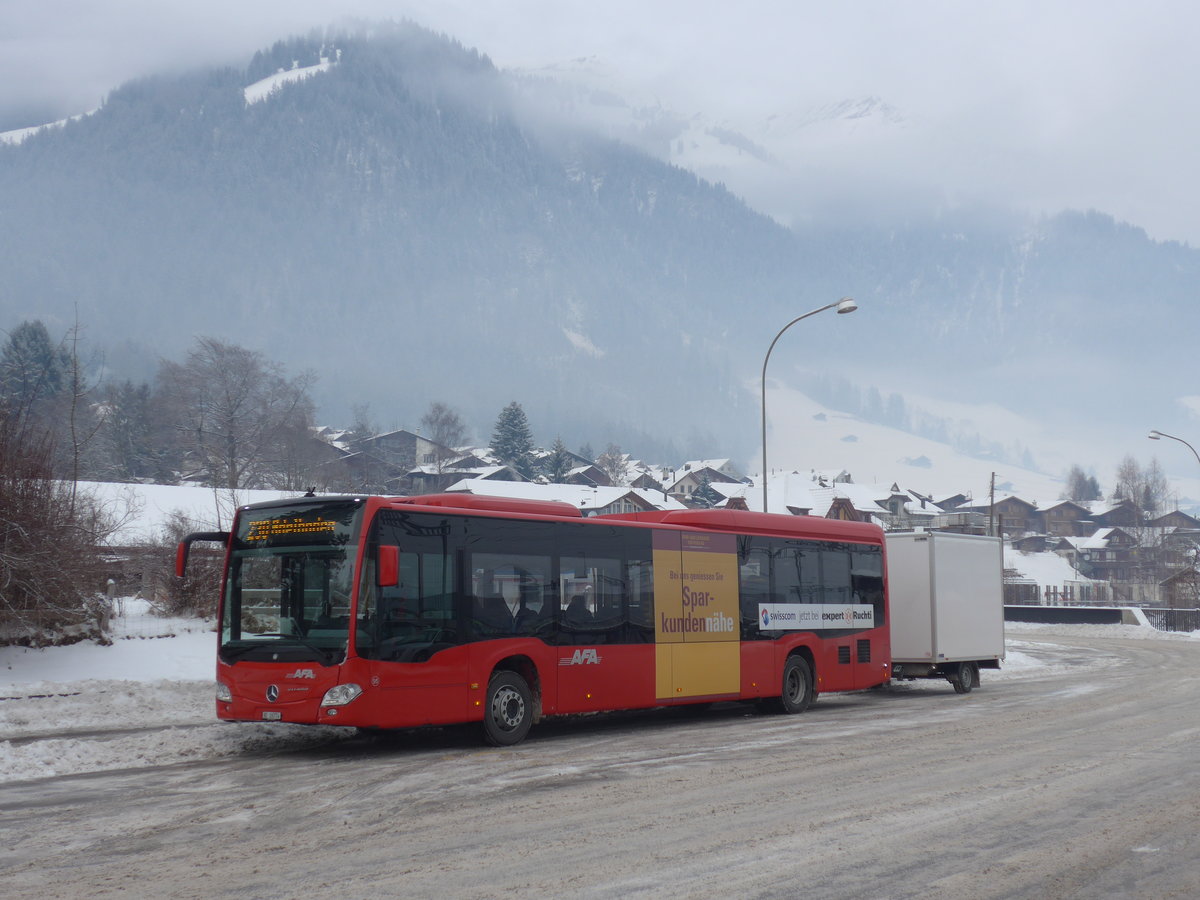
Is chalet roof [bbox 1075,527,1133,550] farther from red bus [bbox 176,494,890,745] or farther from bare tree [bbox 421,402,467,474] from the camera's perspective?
red bus [bbox 176,494,890,745]

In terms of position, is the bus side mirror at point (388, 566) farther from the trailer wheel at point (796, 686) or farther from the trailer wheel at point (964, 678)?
the trailer wheel at point (964, 678)

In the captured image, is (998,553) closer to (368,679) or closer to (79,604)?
(368,679)

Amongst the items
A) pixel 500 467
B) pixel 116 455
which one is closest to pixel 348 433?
pixel 500 467

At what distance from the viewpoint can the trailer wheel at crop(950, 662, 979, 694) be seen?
2262 cm

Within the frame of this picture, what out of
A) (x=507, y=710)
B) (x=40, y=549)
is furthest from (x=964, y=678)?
(x=40, y=549)

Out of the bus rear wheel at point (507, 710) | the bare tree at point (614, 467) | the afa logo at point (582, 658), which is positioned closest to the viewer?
the bus rear wheel at point (507, 710)

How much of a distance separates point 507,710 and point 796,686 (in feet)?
21.4

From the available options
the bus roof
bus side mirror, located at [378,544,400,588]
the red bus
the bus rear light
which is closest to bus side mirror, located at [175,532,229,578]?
the red bus

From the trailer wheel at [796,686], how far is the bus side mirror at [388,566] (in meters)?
8.23

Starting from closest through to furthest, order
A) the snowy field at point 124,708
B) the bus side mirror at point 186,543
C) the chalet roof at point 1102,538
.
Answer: the snowy field at point 124,708 < the bus side mirror at point 186,543 < the chalet roof at point 1102,538

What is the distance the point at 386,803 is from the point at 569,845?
242cm

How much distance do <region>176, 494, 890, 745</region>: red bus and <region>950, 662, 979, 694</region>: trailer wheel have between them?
17.2 feet

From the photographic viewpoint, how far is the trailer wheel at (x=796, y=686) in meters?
18.8

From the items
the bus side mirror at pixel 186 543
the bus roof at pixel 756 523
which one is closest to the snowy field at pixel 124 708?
the bus side mirror at pixel 186 543
